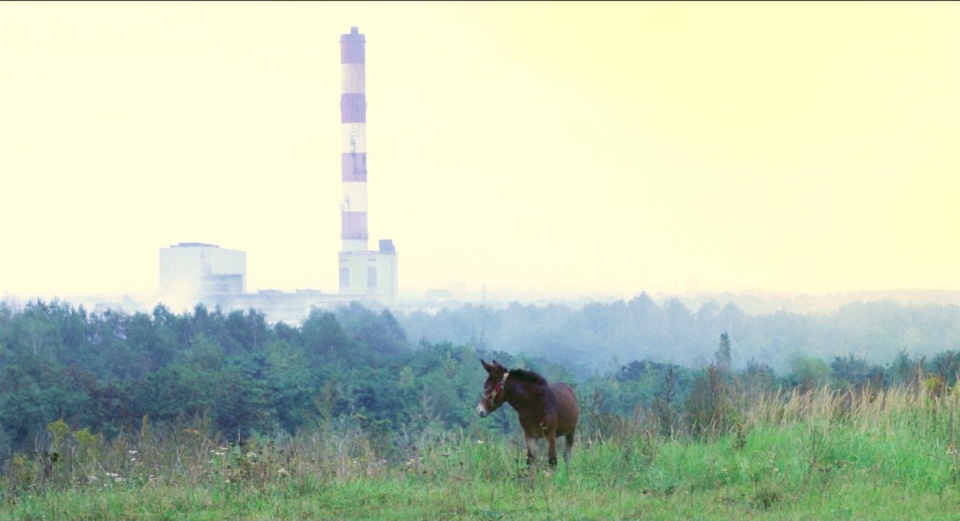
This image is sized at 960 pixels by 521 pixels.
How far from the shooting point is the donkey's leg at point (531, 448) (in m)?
9.80

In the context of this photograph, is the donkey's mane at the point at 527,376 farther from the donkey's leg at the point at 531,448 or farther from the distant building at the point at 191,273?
the distant building at the point at 191,273

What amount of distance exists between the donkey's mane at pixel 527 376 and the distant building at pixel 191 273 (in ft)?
347

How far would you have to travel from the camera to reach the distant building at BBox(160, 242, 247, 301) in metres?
114

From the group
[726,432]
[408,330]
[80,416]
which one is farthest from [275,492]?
[408,330]

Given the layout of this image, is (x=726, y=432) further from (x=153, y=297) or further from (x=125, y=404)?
(x=153, y=297)

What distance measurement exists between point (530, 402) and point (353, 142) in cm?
10286

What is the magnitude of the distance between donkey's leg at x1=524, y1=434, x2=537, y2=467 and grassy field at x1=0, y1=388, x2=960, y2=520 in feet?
0.42

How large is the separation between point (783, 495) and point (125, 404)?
134 ft

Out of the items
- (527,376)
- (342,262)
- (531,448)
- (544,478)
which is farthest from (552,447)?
(342,262)

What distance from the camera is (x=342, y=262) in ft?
385

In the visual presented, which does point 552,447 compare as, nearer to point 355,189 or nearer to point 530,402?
point 530,402

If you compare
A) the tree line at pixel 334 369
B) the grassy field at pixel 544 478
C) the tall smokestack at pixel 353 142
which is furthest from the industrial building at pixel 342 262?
the grassy field at pixel 544 478

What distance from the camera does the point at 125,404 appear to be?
45.8 metres

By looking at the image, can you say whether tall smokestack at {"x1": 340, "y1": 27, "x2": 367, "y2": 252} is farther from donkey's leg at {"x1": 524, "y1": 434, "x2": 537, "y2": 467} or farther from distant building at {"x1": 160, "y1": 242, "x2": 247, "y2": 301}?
donkey's leg at {"x1": 524, "y1": 434, "x2": 537, "y2": 467}
